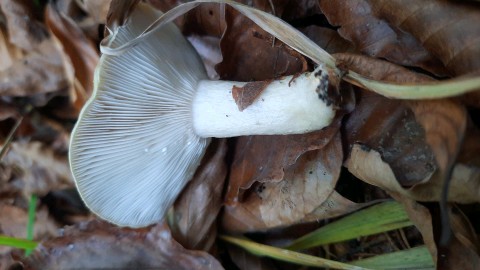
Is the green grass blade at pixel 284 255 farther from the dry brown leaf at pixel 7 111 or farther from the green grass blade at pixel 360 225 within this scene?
the dry brown leaf at pixel 7 111

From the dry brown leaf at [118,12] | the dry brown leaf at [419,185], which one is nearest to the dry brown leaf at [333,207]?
the dry brown leaf at [419,185]

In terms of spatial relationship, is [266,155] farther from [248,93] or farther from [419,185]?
[419,185]

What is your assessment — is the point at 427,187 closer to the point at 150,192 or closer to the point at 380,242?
the point at 380,242

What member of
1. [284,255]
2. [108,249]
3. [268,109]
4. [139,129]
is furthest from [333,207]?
[108,249]

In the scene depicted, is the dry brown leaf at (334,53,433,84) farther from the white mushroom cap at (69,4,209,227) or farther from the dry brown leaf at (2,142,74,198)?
the dry brown leaf at (2,142,74,198)

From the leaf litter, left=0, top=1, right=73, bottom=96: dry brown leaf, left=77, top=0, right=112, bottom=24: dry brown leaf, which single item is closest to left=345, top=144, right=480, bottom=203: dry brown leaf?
the leaf litter

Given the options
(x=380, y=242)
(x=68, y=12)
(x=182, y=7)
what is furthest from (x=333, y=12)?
(x=68, y=12)
